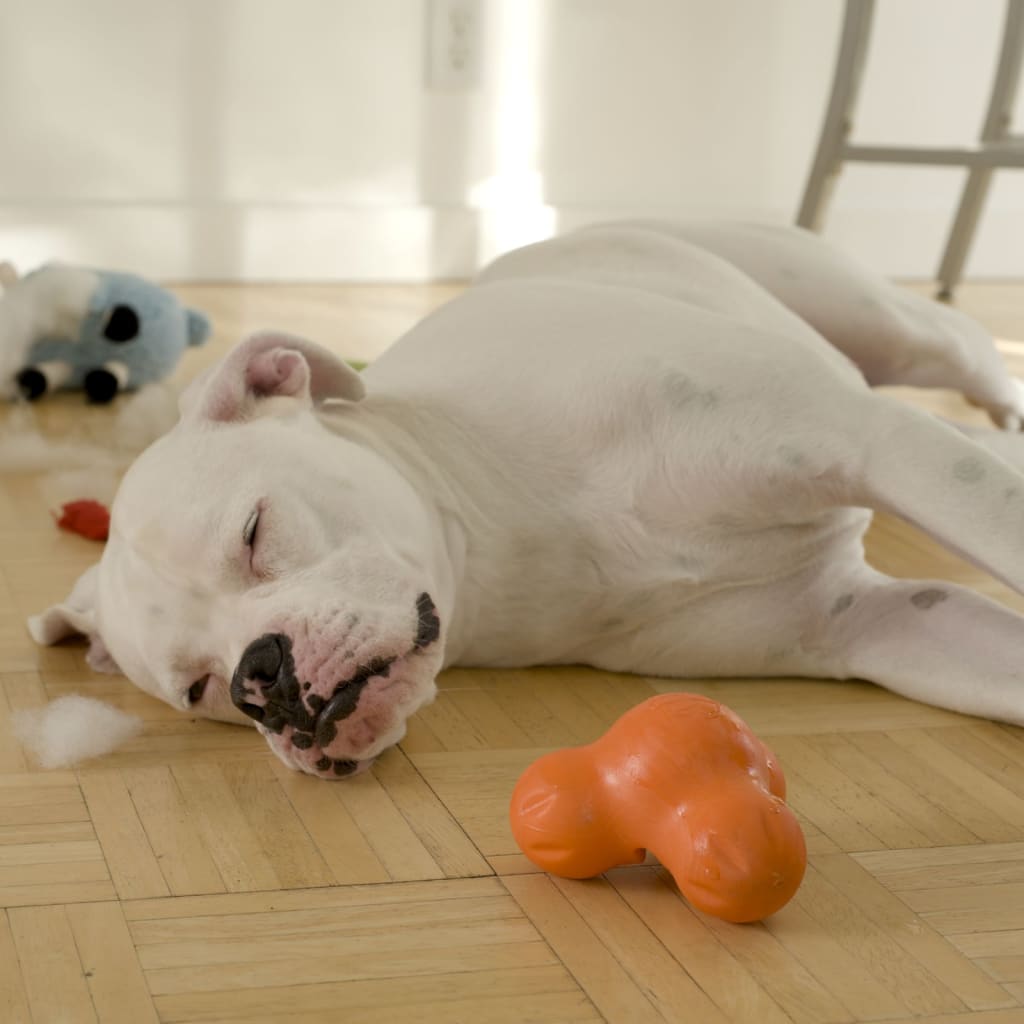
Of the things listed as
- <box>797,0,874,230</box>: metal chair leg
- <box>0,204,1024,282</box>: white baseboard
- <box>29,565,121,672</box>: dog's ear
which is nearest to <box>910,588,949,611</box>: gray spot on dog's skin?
<box>29,565,121,672</box>: dog's ear

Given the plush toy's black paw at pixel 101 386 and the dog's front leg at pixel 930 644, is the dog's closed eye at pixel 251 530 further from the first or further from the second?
the plush toy's black paw at pixel 101 386

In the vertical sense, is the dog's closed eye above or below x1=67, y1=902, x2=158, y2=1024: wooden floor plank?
above

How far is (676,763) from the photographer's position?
1.28m

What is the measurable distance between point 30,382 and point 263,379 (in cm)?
171

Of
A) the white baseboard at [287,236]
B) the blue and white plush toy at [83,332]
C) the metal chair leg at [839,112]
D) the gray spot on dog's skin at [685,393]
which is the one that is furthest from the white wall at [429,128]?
the gray spot on dog's skin at [685,393]

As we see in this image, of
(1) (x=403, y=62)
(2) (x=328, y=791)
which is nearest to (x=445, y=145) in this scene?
(1) (x=403, y=62)

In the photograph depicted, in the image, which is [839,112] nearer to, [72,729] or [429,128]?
[429,128]

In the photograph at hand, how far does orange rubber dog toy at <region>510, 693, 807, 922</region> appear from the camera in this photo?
122cm

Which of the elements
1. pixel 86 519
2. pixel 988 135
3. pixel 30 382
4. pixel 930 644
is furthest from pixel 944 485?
pixel 988 135

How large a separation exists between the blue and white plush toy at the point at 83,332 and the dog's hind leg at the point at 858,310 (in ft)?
4.14

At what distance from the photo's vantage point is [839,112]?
448cm

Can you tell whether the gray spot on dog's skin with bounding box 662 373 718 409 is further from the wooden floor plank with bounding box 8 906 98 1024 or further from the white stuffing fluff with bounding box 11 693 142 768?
the wooden floor plank with bounding box 8 906 98 1024

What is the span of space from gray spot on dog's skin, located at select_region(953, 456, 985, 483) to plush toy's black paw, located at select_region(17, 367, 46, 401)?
2203mm

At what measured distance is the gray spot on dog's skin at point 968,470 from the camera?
160 centimetres
